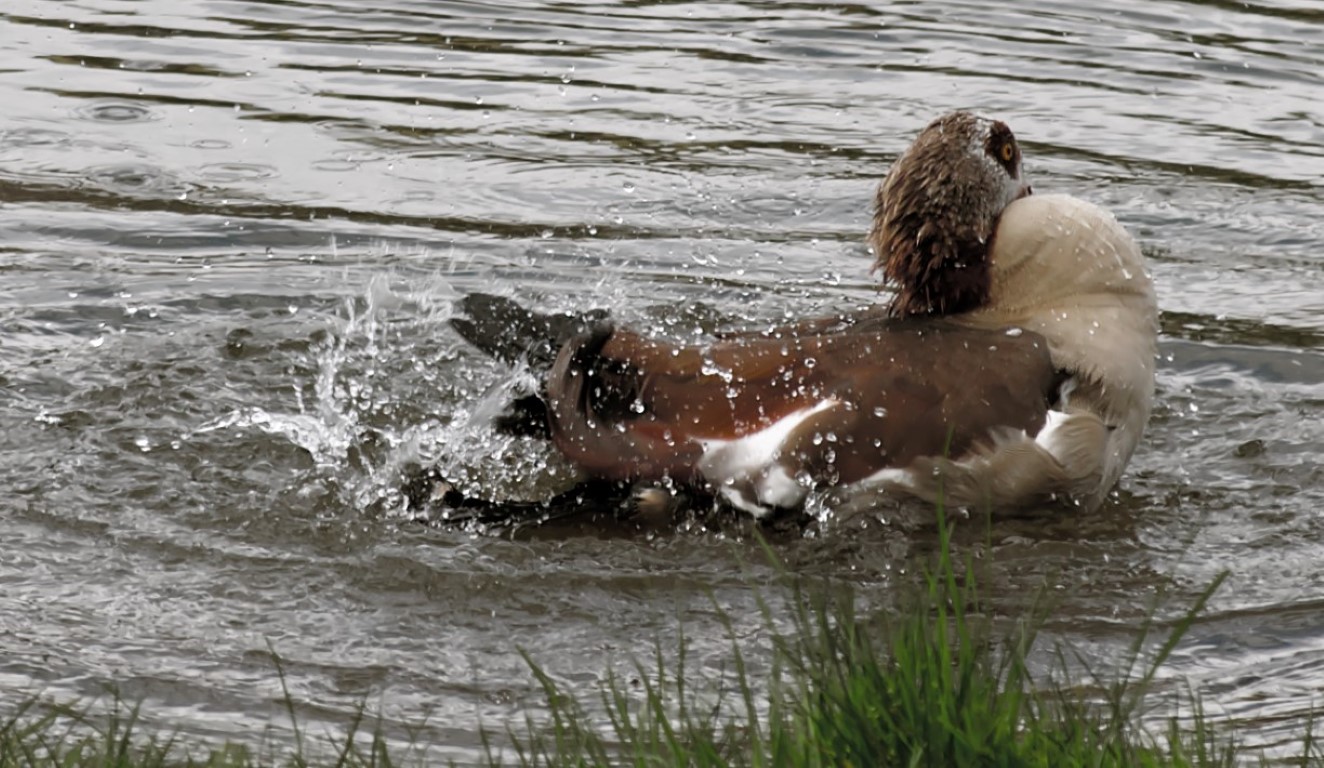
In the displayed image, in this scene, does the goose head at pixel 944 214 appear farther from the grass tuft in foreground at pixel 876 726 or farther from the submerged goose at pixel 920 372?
the grass tuft in foreground at pixel 876 726

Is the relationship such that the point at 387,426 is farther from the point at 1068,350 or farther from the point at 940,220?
the point at 1068,350

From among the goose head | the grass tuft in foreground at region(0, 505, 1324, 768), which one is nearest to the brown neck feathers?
the goose head

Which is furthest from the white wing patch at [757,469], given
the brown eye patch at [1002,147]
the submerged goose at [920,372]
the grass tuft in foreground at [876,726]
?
the grass tuft in foreground at [876,726]

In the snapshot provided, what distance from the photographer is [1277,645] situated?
4.75 metres

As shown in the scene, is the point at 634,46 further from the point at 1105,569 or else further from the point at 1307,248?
the point at 1105,569

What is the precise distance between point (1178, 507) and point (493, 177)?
3584 millimetres

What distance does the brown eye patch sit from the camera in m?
5.52

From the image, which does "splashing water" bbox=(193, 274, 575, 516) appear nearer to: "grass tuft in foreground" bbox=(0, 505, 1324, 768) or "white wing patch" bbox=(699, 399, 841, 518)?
"white wing patch" bbox=(699, 399, 841, 518)

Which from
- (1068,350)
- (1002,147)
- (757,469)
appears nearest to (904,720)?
(757,469)

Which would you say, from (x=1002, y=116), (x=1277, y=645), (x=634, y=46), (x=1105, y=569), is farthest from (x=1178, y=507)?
(x=634, y=46)

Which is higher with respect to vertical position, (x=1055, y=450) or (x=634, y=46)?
(x=634, y=46)

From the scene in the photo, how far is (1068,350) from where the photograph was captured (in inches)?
212

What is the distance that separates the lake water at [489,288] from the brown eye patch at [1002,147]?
39.8 inches

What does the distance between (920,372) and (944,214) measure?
50cm
